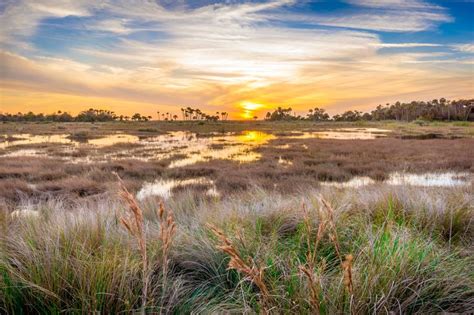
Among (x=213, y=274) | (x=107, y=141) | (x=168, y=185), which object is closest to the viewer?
(x=213, y=274)

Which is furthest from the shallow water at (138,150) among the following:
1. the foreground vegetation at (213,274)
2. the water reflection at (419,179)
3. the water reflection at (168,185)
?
the foreground vegetation at (213,274)

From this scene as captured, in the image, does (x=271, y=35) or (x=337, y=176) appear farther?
(x=271, y=35)

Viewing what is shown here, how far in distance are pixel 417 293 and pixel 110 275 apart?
108 inches

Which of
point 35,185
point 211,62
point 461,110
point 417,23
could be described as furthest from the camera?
point 461,110

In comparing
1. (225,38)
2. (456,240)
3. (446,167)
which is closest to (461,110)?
(446,167)

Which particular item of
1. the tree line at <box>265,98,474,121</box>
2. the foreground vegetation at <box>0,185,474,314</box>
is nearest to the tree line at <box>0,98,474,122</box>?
the tree line at <box>265,98,474,121</box>

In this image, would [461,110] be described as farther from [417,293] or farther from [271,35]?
[417,293]

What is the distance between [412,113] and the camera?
131 m

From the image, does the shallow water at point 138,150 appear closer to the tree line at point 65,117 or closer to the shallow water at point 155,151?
the shallow water at point 155,151

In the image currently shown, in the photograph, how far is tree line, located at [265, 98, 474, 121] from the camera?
107750 mm

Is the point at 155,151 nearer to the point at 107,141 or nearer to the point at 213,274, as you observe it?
the point at 107,141

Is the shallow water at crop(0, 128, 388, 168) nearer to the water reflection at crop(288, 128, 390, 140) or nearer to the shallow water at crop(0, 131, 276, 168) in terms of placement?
the shallow water at crop(0, 131, 276, 168)

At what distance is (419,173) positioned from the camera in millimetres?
18031

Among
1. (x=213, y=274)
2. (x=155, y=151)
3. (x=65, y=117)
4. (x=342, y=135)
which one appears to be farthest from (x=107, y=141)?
(x=65, y=117)
